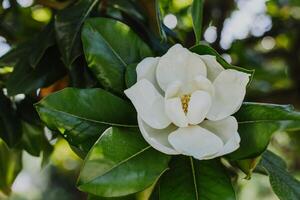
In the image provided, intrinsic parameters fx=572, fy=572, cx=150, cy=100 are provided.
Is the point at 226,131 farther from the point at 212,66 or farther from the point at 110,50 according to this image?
the point at 110,50

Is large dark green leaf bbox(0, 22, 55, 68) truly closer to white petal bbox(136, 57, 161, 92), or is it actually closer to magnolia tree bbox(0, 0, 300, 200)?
magnolia tree bbox(0, 0, 300, 200)

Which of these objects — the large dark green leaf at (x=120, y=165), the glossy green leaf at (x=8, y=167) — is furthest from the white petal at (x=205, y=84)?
the glossy green leaf at (x=8, y=167)

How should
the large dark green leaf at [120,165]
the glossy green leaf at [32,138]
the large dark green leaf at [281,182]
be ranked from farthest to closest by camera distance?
the glossy green leaf at [32,138]
the large dark green leaf at [281,182]
the large dark green leaf at [120,165]

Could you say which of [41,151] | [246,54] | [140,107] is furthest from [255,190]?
[140,107]

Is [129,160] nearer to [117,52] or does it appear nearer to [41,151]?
[117,52]

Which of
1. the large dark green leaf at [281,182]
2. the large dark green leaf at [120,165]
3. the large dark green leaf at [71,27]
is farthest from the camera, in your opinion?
the large dark green leaf at [71,27]

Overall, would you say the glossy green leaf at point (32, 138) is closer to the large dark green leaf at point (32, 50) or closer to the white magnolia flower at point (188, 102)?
the large dark green leaf at point (32, 50)
